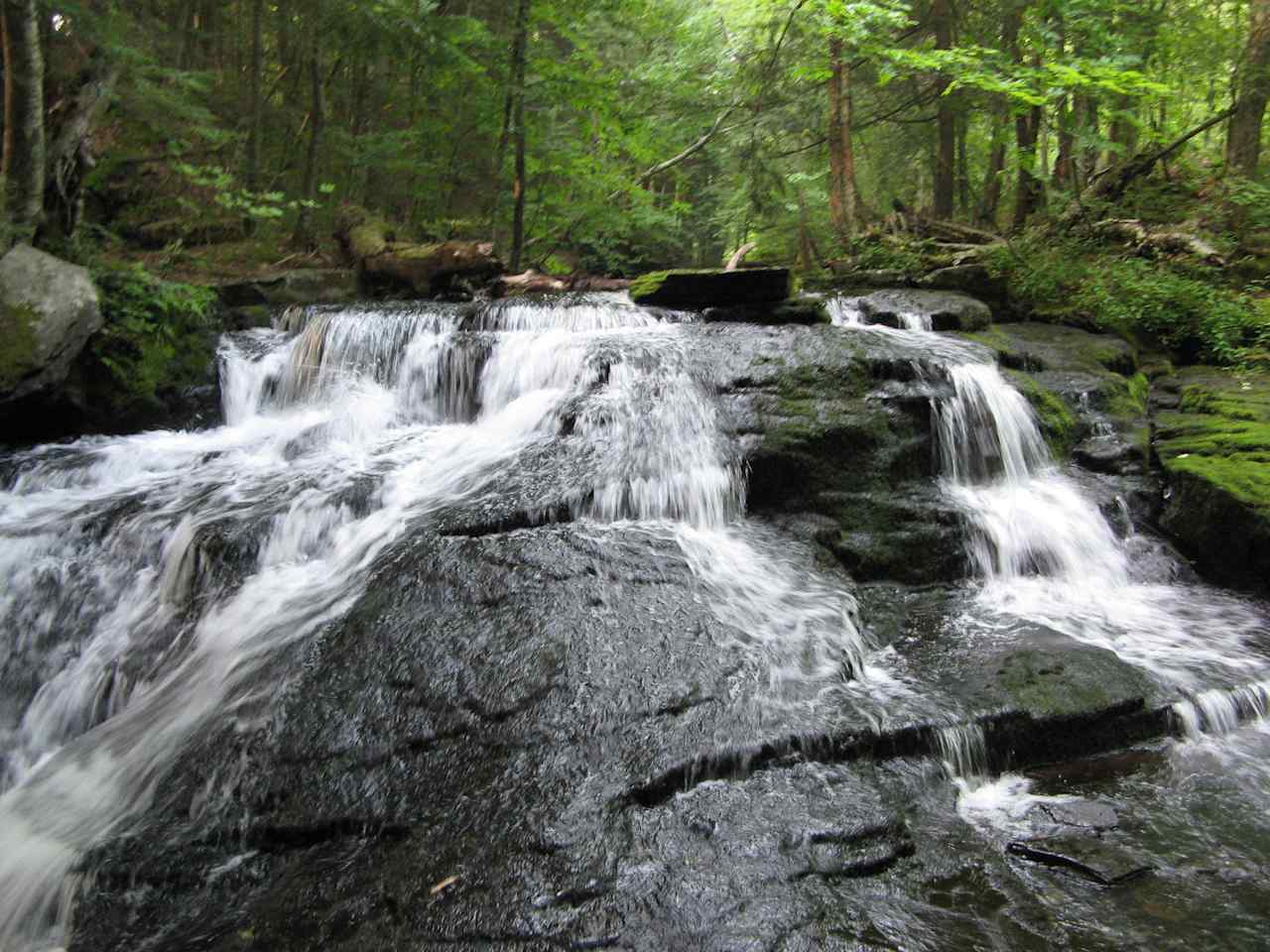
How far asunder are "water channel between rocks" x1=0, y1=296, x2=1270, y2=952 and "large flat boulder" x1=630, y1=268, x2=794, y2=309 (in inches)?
79.3

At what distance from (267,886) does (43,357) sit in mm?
5641

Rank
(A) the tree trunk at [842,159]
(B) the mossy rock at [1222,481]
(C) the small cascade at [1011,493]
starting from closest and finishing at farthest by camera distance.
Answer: (B) the mossy rock at [1222,481] < (C) the small cascade at [1011,493] < (A) the tree trunk at [842,159]

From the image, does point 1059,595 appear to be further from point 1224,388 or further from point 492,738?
point 492,738

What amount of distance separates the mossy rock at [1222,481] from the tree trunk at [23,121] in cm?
1025

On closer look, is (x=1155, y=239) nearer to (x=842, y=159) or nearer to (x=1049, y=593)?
(x=842, y=159)

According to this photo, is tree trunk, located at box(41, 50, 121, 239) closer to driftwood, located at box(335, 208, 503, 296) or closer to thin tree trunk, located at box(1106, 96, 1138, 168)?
driftwood, located at box(335, 208, 503, 296)

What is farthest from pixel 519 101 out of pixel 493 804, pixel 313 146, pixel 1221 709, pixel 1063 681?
pixel 1221 709

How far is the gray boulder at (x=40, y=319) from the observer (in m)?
5.94

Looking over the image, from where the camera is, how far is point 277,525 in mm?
4855

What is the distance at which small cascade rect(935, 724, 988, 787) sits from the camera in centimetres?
339

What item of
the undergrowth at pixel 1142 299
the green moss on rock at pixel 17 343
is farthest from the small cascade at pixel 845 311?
the green moss on rock at pixel 17 343

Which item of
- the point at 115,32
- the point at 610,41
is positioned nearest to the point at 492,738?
the point at 115,32

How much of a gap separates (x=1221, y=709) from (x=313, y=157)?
44.6 feet

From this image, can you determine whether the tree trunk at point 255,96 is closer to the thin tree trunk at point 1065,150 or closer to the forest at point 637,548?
the forest at point 637,548
